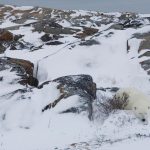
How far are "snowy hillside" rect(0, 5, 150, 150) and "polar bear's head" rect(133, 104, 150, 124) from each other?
0.21 metres

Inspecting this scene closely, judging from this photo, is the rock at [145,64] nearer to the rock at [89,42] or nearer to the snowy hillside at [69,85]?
the snowy hillside at [69,85]

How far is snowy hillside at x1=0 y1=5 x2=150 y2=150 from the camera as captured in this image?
1195 cm

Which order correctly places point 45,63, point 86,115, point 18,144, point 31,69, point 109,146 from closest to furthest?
point 109,146
point 18,144
point 86,115
point 31,69
point 45,63

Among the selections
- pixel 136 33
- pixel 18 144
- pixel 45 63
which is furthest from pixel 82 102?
pixel 136 33

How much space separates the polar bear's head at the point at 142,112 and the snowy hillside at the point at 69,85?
8.3 inches

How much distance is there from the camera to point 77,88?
52.0ft

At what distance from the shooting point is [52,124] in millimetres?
13203

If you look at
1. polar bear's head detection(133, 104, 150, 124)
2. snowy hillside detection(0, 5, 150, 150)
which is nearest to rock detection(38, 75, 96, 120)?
snowy hillside detection(0, 5, 150, 150)

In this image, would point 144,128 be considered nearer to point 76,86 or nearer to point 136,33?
point 76,86

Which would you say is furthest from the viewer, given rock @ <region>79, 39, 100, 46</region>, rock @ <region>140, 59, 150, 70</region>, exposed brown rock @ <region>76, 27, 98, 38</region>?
exposed brown rock @ <region>76, 27, 98, 38</region>

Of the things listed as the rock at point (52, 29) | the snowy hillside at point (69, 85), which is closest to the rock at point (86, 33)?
the snowy hillside at point (69, 85)

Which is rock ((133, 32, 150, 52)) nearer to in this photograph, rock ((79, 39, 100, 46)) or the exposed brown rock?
rock ((79, 39, 100, 46))

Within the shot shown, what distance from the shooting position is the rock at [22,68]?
18.2 m

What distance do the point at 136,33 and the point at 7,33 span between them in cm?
901
